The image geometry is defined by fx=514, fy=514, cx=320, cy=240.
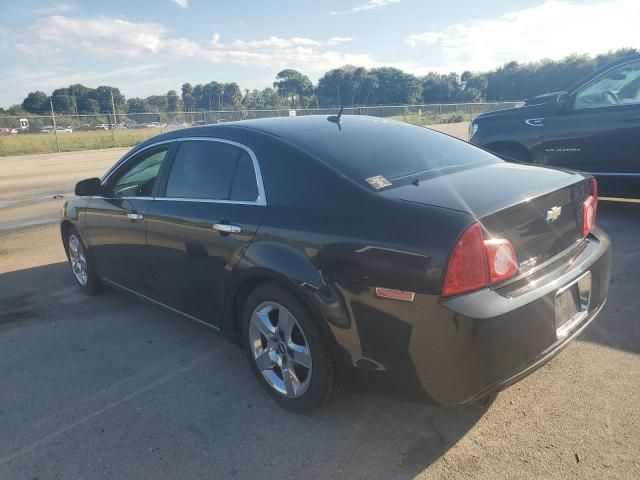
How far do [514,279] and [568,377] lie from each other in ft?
3.59

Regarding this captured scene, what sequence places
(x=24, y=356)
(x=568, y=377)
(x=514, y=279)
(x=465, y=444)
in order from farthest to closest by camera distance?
1. (x=24, y=356)
2. (x=568, y=377)
3. (x=465, y=444)
4. (x=514, y=279)

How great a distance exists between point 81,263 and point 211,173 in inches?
93.8

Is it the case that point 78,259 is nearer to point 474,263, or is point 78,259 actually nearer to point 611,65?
point 474,263

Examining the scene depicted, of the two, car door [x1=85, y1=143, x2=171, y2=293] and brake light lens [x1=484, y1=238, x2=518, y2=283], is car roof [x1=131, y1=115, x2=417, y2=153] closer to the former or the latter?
car door [x1=85, y1=143, x2=171, y2=293]

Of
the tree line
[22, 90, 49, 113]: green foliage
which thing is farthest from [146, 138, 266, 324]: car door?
[22, 90, 49, 113]: green foliage

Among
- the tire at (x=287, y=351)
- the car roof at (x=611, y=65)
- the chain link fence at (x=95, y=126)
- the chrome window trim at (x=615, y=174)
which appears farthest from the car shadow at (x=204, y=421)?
→ the chain link fence at (x=95, y=126)

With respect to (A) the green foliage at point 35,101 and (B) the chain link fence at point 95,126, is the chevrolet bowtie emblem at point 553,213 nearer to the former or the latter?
(B) the chain link fence at point 95,126

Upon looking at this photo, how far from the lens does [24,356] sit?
381cm

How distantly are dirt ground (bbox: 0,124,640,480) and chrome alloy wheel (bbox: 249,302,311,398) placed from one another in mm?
182

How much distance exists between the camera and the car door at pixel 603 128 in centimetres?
607

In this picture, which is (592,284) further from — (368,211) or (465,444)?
(368,211)

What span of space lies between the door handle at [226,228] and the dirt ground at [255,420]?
977 mm

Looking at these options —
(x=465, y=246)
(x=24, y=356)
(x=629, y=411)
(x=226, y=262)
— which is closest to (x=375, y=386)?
(x=465, y=246)

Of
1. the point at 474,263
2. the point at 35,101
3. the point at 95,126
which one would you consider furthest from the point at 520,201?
the point at 35,101
